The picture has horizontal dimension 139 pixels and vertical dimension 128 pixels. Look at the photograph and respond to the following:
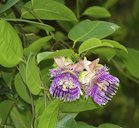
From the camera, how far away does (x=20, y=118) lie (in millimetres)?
1021

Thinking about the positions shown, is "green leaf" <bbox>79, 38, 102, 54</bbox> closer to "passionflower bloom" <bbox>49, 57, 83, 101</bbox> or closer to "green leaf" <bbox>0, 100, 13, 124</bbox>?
"passionflower bloom" <bbox>49, 57, 83, 101</bbox>

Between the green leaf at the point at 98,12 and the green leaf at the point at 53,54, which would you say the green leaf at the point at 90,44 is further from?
the green leaf at the point at 98,12

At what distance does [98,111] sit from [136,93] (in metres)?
0.28

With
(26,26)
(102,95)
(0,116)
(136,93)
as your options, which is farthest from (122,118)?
(102,95)

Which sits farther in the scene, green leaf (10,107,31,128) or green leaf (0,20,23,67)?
green leaf (10,107,31,128)

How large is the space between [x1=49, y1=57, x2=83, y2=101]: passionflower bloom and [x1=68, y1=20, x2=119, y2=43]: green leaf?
0.23ft

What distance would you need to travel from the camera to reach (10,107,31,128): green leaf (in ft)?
3.30

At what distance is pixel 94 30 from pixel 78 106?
16 cm

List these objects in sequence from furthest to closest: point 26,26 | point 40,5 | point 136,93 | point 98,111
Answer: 1. point 136,93
2. point 98,111
3. point 26,26
4. point 40,5

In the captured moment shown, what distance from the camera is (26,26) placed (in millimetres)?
1246

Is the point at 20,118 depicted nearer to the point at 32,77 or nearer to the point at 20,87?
the point at 20,87

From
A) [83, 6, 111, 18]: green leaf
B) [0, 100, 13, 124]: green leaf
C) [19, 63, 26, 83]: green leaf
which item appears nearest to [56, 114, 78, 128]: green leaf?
[19, 63, 26, 83]: green leaf

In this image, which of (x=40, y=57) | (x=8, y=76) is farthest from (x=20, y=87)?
(x=40, y=57)

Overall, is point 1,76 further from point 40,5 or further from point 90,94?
point 90,94
